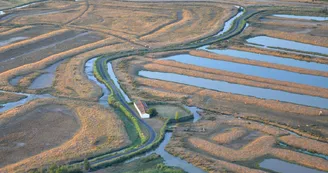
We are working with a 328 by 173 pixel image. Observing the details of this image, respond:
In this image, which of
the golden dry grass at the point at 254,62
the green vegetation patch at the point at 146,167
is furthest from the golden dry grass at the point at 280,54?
the green vegetation patch at the point at 146,167

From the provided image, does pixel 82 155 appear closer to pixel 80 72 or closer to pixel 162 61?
pixel 80 72

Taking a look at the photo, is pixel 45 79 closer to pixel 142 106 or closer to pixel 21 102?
pixel 21 102

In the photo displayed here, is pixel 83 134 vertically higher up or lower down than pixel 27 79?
lower down

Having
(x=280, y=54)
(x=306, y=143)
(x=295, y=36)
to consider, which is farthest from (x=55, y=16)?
(x=306, y=143)

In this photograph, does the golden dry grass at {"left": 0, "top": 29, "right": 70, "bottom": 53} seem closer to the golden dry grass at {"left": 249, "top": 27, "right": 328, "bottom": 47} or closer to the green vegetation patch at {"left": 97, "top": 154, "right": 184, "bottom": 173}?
the golden dry grass at {"left": 249, "top": 27, "right": 328, "bottom": 47}

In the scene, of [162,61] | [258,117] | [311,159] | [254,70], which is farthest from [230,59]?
[311,159]

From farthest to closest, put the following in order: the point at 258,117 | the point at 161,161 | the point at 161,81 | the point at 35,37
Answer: the point at 35,37, the point at 161,81, the point at 258,117, the point at 161,161
